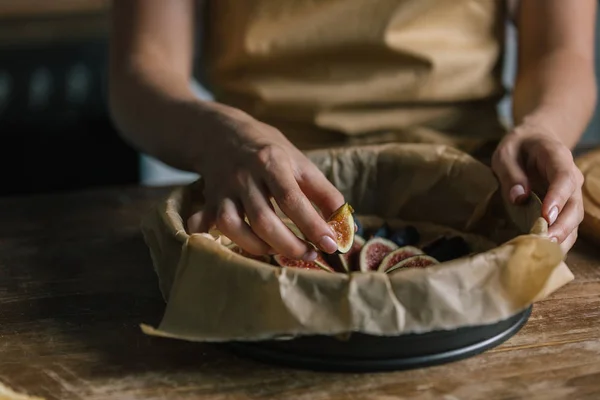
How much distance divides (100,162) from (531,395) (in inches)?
98.4

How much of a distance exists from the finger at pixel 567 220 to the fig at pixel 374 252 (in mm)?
257

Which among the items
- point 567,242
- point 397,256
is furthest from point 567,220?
point 397,256

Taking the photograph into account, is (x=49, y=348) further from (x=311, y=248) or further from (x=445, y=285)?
(x=445, y=285)

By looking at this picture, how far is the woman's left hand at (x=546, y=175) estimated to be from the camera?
1095 mm

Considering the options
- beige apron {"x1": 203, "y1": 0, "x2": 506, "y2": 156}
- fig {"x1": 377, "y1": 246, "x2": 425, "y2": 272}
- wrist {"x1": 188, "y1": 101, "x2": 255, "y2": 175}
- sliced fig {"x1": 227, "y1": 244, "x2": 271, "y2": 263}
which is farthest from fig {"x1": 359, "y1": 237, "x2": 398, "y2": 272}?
beige apron {"x1": 203, "y1": 0, "x2": 506, "y2": 156}

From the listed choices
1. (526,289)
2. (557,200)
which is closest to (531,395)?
(526,289)

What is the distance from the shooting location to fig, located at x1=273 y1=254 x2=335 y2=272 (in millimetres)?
1167

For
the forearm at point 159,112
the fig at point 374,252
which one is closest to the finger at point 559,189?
the fig at point 374,252

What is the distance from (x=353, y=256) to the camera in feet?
4.17

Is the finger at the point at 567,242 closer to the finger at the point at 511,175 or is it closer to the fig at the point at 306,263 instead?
the finger at the point at 511,175

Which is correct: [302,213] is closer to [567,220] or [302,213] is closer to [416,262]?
[416,262]

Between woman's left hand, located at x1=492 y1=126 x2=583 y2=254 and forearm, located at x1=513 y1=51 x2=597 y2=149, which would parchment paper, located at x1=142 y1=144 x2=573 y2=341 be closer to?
woman's left hand, located at x1=492 y1=126 x2=583 y2=254

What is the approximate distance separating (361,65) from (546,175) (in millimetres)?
556

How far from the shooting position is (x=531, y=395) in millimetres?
918
